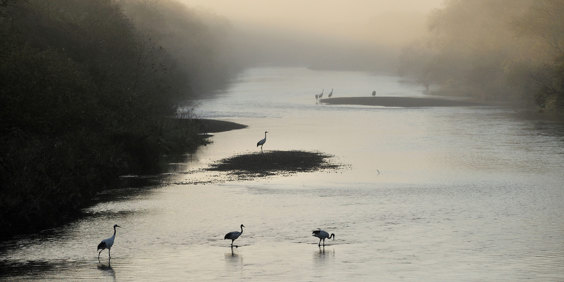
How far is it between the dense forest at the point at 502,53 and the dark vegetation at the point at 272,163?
37.5m

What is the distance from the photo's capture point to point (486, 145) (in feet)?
234

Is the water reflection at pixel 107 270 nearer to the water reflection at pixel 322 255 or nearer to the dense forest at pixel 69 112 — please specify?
the dense forest at pixel 69 112

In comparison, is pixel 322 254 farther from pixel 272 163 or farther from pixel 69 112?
pixel 272 163

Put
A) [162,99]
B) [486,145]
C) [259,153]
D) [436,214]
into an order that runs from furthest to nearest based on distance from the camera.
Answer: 1. [162,99]
2. [486,145]
3. [259,153]
4. [436,214]

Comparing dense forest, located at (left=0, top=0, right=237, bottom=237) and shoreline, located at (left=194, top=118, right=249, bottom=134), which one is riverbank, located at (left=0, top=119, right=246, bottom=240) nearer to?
dense forest, located at (left=0, top=0, right=237, bottom=237)

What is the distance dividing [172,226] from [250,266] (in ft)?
28.3

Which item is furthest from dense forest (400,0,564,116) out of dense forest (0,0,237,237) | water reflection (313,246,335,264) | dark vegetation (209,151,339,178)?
water reflection (313,246,335,264)

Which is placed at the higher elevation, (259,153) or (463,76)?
(463,76)

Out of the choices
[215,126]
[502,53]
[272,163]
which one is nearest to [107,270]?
[272,163]

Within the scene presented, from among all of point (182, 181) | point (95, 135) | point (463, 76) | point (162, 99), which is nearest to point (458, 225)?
point (182, 181)

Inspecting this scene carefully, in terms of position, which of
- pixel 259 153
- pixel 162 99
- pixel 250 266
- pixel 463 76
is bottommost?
pixel 250 266

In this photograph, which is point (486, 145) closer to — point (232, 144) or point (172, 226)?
point (232, 144)

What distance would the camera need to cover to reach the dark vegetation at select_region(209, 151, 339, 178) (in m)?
55.8

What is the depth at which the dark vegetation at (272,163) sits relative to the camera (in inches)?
2197
